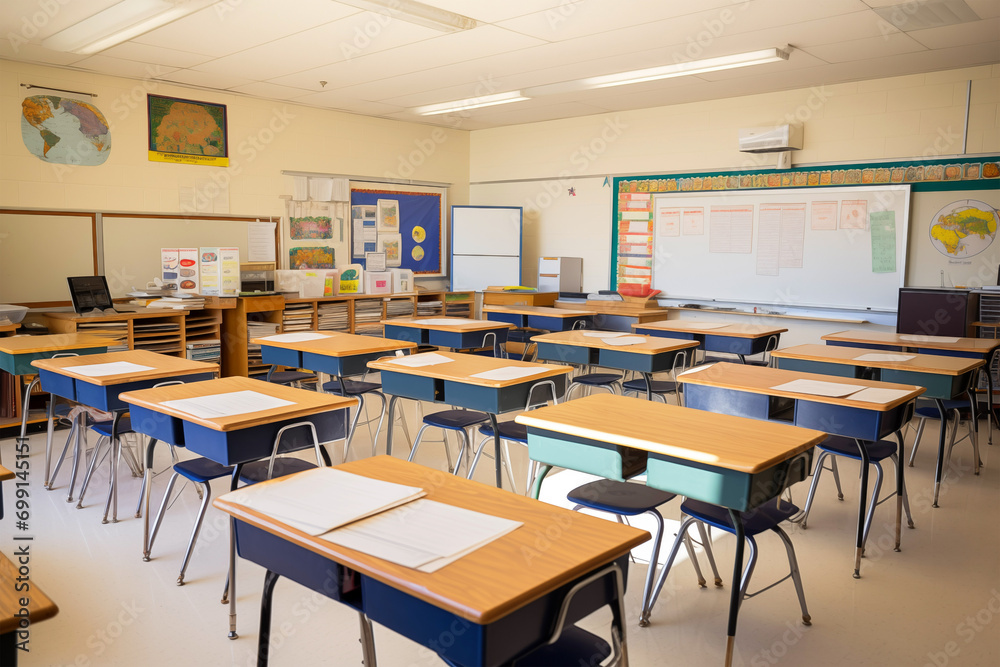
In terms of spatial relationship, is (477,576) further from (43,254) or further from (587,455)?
(43,254)

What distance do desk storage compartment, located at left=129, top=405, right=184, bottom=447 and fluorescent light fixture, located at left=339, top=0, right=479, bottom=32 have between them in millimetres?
2770

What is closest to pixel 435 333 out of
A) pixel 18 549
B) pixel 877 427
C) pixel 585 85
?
pixel 585 85

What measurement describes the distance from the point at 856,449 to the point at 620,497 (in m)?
1.35

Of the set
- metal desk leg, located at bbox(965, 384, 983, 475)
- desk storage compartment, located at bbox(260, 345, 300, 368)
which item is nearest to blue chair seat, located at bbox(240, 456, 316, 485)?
desk storage compartment, located at bbox(260, 345, 300, 368)

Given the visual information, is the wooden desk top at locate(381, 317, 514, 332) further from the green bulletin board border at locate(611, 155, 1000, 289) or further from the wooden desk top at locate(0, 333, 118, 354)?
the green bulletin board border at locate(611, 155, 1000, 289)

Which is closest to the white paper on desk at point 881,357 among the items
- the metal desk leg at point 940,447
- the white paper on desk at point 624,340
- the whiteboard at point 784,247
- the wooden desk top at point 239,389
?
the metal desk leg at point 940,447

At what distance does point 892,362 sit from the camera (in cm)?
390

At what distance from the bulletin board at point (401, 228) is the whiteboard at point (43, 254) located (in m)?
2.82

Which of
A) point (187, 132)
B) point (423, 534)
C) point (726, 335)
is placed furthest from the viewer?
point (187, 132)

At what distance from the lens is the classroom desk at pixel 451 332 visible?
18.3 ft

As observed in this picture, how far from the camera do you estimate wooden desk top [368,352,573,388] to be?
3.42 m

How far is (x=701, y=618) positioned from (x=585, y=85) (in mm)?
5189

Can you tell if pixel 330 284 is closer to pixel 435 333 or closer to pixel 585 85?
pixel 435 333

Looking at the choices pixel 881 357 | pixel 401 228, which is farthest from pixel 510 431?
pixel 401 228
